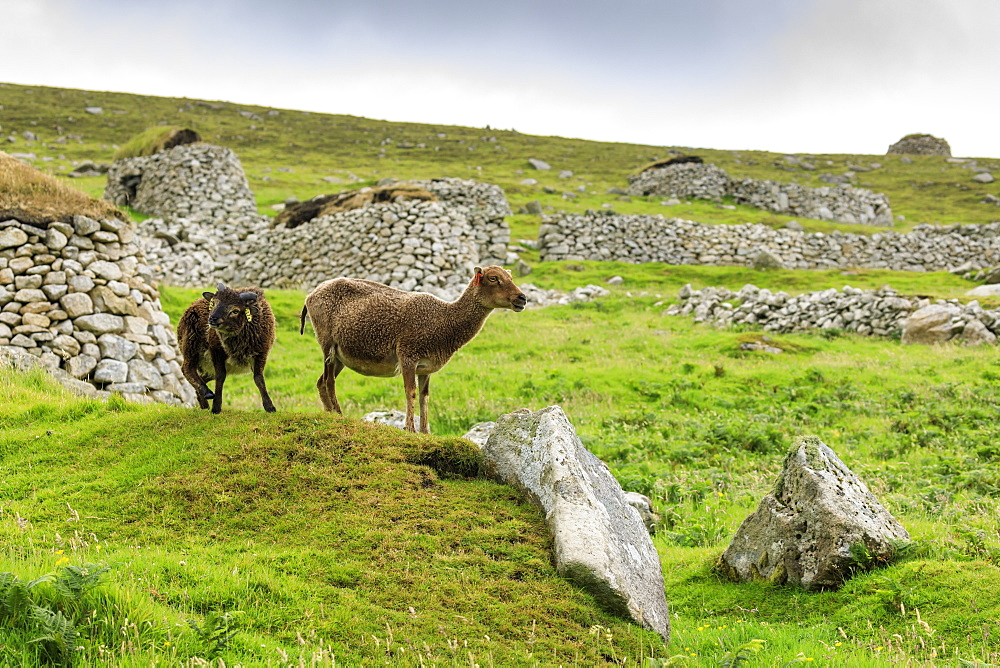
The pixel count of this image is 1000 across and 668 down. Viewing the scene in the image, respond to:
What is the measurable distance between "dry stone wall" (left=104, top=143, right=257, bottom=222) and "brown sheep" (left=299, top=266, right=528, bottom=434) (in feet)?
119

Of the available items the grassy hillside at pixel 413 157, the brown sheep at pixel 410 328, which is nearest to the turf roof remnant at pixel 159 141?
the grassy hillside at pixel 413 157

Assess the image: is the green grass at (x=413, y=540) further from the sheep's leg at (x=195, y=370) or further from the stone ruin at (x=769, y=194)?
the stone ruin at (x=769, y=194)

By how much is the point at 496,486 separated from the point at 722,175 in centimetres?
6933

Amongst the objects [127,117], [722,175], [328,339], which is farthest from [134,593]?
[127,117]

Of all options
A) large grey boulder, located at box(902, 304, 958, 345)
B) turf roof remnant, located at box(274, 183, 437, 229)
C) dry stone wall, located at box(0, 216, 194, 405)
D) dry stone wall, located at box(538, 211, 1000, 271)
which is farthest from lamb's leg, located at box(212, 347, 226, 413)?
dry stone wall, located at box(538, 211, 1000, 271)

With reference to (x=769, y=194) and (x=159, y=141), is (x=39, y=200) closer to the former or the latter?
(x=159, y=141)

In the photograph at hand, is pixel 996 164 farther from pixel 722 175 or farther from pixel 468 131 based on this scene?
pixel 468 131

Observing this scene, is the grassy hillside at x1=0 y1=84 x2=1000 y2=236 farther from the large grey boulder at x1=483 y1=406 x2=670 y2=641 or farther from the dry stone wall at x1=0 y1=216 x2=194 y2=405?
the large grey boulder at x1=483 y1=406 x2=670 y2=641

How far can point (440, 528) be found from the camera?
735 centimetres

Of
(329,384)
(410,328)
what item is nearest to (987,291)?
(410,328)

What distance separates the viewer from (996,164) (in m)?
108

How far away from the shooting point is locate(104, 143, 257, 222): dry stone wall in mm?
45375

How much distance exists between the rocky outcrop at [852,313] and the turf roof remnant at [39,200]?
72.9 ft

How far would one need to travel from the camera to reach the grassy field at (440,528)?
535 cm
